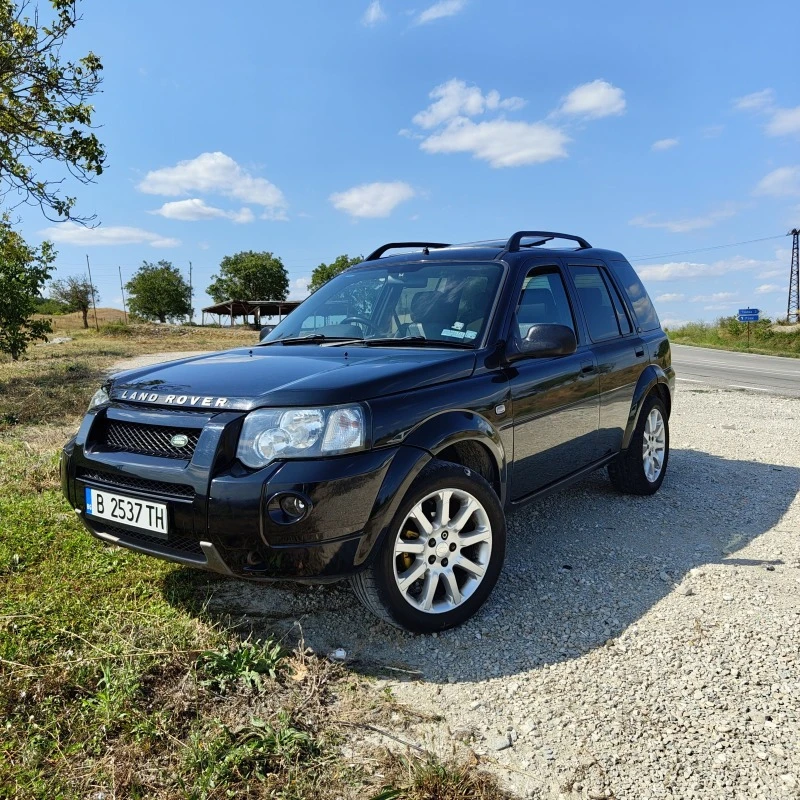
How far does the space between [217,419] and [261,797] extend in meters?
1.34

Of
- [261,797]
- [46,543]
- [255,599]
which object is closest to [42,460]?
[46,543]

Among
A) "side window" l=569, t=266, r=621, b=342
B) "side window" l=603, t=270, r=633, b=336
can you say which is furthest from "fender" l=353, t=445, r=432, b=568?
"side window" l=603, t=270, r=633, b=336

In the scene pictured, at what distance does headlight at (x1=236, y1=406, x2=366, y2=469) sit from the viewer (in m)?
2.59

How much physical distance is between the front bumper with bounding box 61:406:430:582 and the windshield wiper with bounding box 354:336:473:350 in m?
0.83

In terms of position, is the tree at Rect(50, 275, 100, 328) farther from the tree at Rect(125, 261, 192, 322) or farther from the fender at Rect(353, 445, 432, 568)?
the fender at Rect(353, 445, 432, 568)

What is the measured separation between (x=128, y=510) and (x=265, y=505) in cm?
71

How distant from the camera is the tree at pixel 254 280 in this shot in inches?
3182

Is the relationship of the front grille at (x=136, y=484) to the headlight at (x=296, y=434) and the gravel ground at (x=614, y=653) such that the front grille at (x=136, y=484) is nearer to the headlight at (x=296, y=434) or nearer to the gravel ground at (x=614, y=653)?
the headlight at (x=296, y=434)

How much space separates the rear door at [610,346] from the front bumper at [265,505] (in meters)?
2.19

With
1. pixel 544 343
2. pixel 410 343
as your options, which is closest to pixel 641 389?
pixel 544 343

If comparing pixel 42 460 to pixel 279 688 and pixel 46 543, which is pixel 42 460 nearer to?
pixel 46 543

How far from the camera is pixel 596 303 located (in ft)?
15.3

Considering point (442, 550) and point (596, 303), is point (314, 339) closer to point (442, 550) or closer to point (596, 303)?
point (442, 550)

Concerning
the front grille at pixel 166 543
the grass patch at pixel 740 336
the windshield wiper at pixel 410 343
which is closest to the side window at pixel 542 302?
the windshield wiper at pixel 410 343
